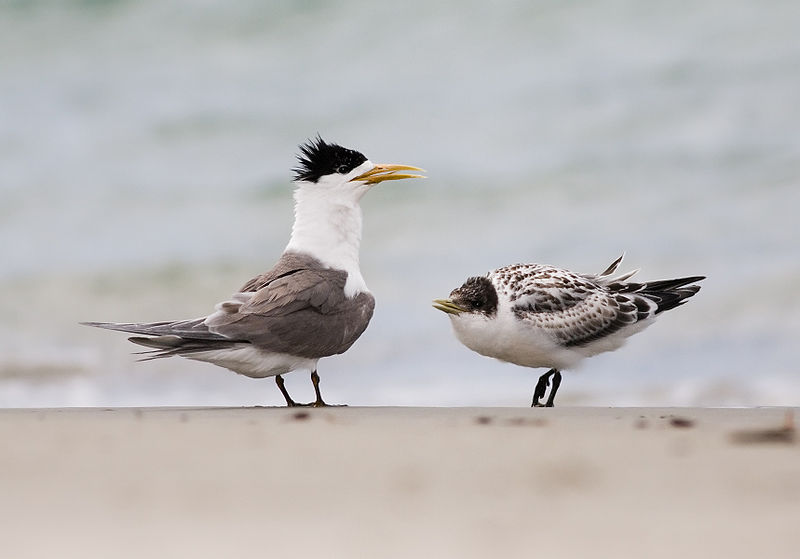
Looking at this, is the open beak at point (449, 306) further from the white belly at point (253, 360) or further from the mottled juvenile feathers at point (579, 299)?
the white belly at point (253, 360)

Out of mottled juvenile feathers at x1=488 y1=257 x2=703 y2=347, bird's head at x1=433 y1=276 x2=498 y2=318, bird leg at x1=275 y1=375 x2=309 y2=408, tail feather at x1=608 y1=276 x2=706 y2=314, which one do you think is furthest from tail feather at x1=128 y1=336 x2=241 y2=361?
tail feather at x1=608 y1=276 x2=706 y2=314

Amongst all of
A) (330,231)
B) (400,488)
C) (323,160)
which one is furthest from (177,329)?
(400,488)

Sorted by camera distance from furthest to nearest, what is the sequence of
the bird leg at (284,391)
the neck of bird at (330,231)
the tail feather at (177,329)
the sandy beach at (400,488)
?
the neck of bird at (330,231)
the bird leg at (284,391)
the tail feather at (177,329)
the sandy beach at (400,488)

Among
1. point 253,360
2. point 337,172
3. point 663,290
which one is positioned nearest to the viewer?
point 253,360

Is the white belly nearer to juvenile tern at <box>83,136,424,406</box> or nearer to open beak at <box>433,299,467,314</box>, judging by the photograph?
juvenile tern at <box>83,136,424,406</box>

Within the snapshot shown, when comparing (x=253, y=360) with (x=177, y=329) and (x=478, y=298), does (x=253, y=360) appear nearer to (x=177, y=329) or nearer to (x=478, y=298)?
(x=177, y=329)

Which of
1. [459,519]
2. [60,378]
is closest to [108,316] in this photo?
[60,378]

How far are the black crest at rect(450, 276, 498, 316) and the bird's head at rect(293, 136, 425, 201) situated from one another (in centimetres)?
65

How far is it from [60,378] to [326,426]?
4.99 m

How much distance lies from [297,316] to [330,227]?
2.14ft

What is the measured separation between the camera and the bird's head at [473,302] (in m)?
6.06

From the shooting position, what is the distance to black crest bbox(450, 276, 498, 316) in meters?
6.06

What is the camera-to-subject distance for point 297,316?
213 inches

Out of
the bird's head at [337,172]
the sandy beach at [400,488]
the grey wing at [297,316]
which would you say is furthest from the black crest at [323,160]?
the sandy beach at [400,488]
